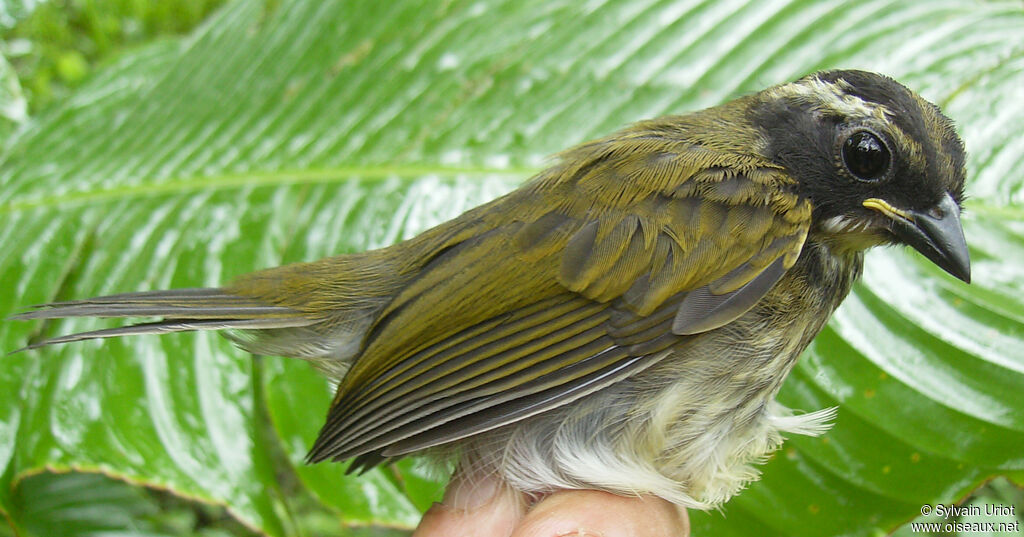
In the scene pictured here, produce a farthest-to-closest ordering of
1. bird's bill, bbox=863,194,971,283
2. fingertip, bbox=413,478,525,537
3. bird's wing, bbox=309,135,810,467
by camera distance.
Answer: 1. fingertip, bbox=413,478,525,537
2. bird's wing, bbox=309,135,810,467
3. bird's bill, bbox=863,194,971,283

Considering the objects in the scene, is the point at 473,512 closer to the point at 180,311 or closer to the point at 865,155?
the point at 180,311

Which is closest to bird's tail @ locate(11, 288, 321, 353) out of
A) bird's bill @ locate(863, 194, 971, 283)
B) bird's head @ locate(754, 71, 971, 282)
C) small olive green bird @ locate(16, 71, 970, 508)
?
small olive green bird @ locate(16, 71, 970, 508)

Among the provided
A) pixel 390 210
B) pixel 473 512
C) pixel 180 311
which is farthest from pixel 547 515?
pixel 390 210

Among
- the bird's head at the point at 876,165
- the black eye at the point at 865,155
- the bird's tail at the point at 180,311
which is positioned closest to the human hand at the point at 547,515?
the bird's tail at the point at 180,311

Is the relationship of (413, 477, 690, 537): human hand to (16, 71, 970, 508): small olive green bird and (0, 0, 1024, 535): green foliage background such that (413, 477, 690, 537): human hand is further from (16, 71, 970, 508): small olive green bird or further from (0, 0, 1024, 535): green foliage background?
(0, 0, 1024, 535): green foliage background

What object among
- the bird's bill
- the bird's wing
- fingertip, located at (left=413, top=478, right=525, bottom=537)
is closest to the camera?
the bird's bill
